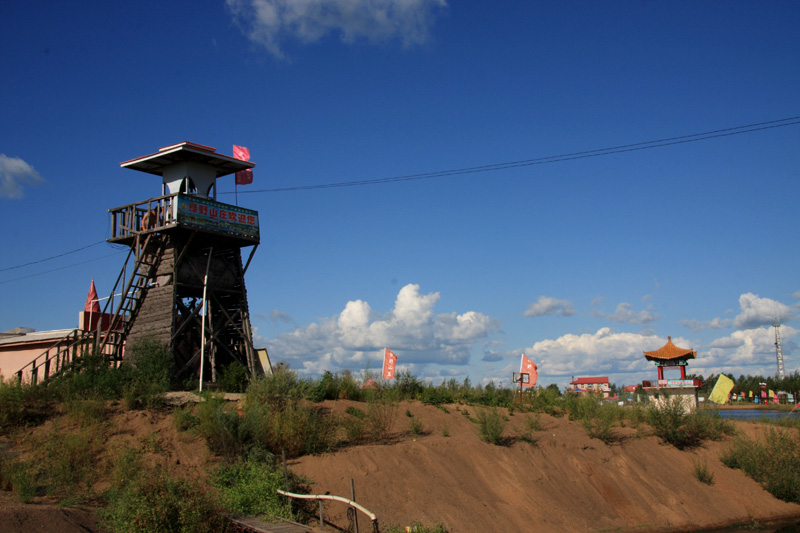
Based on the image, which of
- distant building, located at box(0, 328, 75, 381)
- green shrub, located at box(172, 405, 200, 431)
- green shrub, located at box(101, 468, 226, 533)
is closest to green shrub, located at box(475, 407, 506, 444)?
green shrub, located at box(172, 405, 200, 431)

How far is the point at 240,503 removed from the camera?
14023 millimetres

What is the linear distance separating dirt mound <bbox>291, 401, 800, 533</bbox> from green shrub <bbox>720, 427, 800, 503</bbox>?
1.15 ft

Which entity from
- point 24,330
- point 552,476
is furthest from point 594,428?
point 24,330

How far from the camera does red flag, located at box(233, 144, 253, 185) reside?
92.3 feet

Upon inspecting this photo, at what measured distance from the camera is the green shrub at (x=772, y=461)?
22703 mm

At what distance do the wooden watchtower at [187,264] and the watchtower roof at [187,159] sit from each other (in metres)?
0.04

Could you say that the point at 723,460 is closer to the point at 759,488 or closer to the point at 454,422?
the point at 759,488

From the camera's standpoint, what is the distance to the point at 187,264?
84.7ft

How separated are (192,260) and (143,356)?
4594 millimetres

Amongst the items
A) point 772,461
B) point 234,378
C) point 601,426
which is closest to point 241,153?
point 234,378

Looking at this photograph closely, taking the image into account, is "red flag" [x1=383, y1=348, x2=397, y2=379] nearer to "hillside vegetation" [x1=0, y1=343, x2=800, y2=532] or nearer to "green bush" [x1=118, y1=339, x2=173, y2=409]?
"hillside vegetation" [x1=0, y1=343, x2=800, y2=532]

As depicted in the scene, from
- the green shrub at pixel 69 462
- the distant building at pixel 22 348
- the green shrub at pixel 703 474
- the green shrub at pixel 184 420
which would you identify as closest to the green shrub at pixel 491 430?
the green shrub at pixel 703 474

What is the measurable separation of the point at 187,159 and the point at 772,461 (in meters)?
25.5

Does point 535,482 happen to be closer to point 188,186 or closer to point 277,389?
point 277,389
